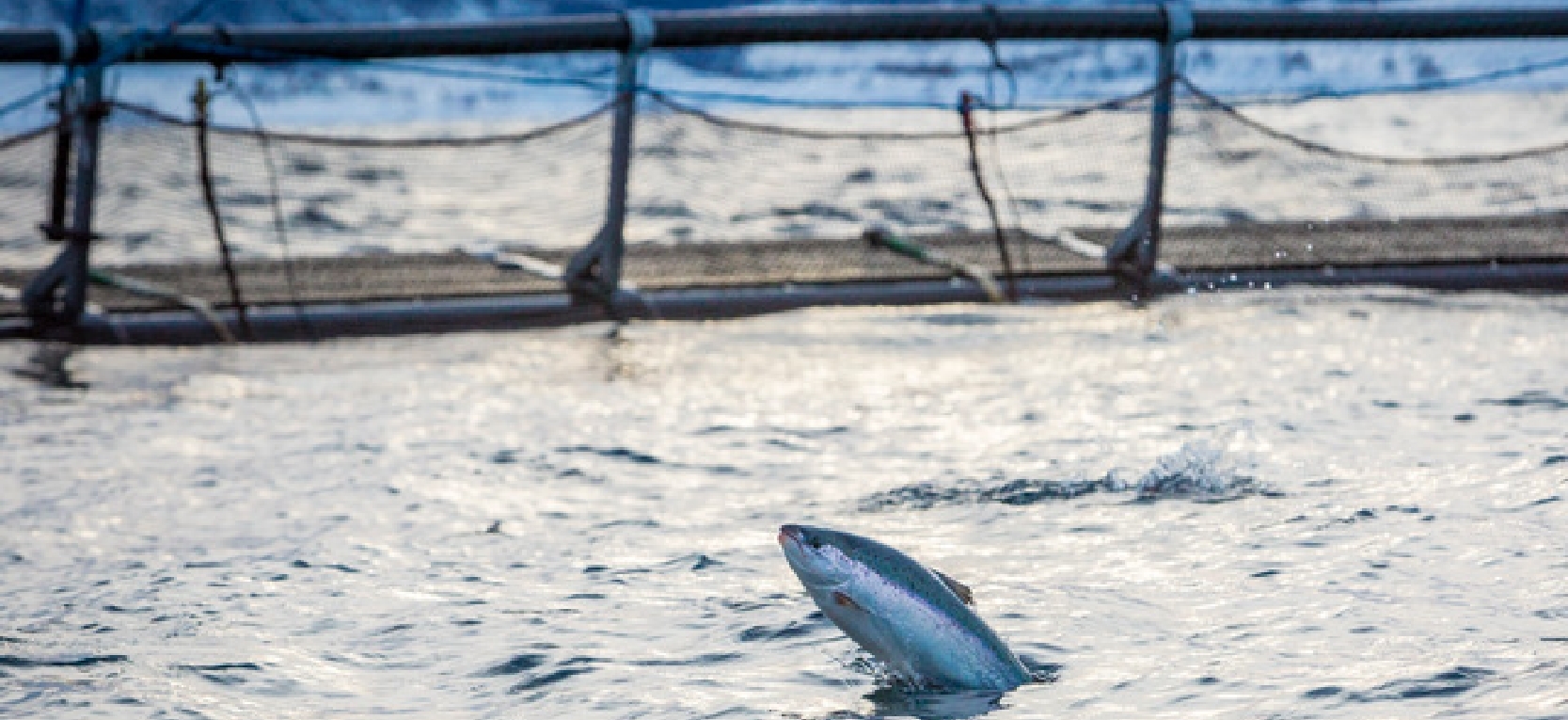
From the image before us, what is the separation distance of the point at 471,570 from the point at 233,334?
219 inches

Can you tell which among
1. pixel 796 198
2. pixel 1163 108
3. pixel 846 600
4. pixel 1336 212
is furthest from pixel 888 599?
pixel 796 198

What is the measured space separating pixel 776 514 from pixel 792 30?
217 inches

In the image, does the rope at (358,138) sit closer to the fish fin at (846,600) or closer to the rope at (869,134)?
the rope at (869,134)

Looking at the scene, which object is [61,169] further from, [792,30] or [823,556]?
[823,556]

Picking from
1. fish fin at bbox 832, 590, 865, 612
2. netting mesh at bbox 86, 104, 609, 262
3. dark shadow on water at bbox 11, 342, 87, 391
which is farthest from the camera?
netting mesh at bbox 86, 104, 609, 262

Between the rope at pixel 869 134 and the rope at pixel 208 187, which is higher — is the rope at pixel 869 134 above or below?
above

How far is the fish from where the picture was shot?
5.27 m

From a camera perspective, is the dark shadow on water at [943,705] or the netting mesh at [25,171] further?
the netting mesh at [25,171]

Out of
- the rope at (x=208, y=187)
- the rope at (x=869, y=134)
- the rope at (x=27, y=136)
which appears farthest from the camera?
the rope at (x=869, y=134)

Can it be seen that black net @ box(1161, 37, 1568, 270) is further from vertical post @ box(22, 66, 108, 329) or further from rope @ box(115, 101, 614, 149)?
vertical post @ box(22, 66, 108, 329)

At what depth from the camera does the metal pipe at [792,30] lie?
39.8 ft

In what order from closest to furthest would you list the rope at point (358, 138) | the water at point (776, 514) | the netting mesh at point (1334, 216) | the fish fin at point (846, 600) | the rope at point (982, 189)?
the fish fin at point (846, 600)
the water at point (776, 514)
the rope at point (358, 138)
the rope at point (982, 189)
the netting mesh at point (1334, 216)

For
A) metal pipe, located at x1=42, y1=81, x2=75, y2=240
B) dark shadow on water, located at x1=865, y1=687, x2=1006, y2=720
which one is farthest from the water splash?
metal pipe, located at x1=42, y1=81, x2=75, y2=240

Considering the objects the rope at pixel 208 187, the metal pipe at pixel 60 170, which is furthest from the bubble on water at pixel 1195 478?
the metal pipe at pixel 60 170
